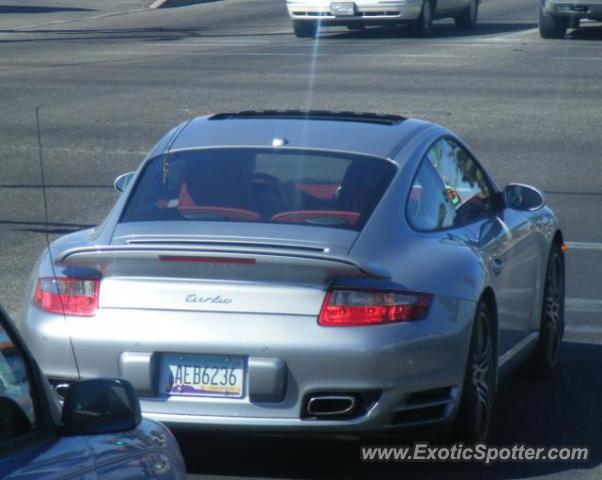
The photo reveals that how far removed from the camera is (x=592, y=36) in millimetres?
30328

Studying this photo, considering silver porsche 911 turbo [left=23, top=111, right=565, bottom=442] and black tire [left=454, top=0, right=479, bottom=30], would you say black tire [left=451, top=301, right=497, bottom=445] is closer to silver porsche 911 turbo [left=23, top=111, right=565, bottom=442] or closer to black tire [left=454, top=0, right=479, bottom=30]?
silver porsche 911 turbo [left=23, top=111, right=565, bottom=442]

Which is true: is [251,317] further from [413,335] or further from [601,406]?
[601,406]

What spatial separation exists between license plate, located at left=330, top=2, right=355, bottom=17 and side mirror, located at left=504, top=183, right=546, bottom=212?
21278mm

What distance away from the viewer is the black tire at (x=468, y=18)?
32.6 metres

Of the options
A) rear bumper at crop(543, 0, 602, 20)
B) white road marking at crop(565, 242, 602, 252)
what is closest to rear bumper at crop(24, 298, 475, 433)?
white road marking at crop(565, 242, 602, 252)

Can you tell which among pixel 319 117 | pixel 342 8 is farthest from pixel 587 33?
pixel 319 117

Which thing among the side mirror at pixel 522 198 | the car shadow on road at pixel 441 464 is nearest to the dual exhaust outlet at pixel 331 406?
the car shadow on road at pixel 441 464

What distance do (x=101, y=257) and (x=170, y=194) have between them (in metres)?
0.70

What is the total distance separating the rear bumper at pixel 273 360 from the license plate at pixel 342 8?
23.0 m

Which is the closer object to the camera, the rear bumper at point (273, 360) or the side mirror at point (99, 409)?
the side mirror at point (99, 409)

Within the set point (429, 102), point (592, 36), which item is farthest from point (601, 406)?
point (592, 36)

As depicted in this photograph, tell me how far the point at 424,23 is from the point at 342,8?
2.66 meters

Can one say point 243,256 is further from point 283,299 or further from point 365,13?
point 365,13

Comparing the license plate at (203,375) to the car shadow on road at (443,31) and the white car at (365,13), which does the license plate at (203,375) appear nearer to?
the white car at (365,13)
